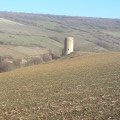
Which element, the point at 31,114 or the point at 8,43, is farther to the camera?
the point at 8,43

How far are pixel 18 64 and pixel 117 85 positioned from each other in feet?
146

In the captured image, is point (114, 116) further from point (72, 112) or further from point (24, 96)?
point (24, 96)

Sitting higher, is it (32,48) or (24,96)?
(24,96)

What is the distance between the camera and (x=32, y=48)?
94312mm

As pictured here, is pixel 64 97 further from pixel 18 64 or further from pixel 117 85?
pixel 18 64

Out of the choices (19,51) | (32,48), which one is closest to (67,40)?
(19,51)

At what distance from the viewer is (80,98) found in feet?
44.4

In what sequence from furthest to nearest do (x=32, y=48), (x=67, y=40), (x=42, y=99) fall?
(x=32, y=48), (x=67, y=40), (x=42, y=99)

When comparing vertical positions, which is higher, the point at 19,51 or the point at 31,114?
the point at 31,114

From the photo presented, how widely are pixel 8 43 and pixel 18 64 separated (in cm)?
3934

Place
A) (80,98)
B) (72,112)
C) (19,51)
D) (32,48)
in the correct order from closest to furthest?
(72,112), (80,98), (19,51), (32,48)

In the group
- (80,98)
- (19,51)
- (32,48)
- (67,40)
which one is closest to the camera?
(80,98)

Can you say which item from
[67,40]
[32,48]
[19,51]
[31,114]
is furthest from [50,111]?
[32,48]

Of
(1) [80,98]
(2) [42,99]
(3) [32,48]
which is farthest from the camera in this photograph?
(3) [32,48]
